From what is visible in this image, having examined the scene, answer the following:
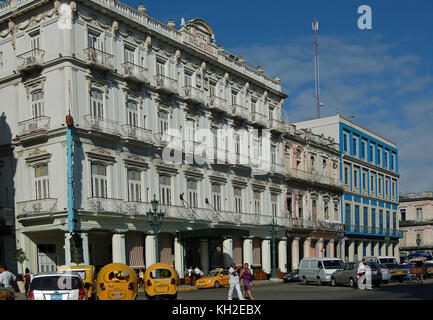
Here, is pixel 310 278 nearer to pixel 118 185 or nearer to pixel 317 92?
pixel 118 185

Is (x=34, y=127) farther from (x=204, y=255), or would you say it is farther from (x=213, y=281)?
(x=204, y=255)

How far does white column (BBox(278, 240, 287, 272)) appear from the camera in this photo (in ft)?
161

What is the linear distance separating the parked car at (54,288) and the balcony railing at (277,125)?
34074mm

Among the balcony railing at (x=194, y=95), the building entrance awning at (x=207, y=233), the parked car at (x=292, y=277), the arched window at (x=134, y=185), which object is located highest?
the balcony railing at (x=194, y=95)

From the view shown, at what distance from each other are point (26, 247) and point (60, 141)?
6.66 meters

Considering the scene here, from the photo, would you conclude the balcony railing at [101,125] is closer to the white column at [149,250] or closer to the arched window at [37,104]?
the arched window at [37,104]

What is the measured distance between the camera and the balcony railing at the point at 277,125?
4963cm

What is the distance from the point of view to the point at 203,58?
4175cm

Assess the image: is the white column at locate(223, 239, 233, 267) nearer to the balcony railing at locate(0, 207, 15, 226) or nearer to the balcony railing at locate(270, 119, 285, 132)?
the balcony railing at locate(270, 119, 285, 132)

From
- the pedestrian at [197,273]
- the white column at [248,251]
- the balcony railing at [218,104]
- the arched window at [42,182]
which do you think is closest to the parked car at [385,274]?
the pedestrian at [197,273]

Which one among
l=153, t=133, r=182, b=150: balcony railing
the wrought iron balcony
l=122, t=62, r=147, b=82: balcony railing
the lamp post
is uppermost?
l=122, t=62, r=147, b=82: balcony railing

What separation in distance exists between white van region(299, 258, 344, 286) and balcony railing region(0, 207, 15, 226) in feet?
62.0

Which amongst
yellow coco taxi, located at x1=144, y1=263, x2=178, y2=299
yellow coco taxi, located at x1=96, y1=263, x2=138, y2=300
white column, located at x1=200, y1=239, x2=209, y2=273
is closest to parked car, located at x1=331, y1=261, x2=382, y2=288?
white column, located at x1=200, y1=239, x2=209, y2=273

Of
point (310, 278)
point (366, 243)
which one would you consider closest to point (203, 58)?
point (310, 278)
